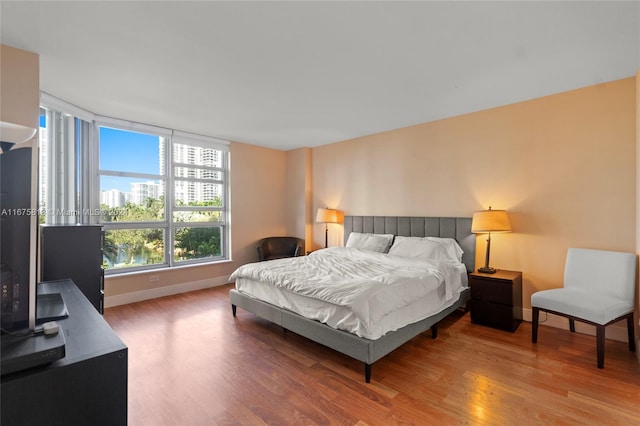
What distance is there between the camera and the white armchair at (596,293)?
2.35m

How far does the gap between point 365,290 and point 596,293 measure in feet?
7.31

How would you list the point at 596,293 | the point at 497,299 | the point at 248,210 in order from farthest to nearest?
the point at 248,210 < the point at 497,299 < the point at 596,293

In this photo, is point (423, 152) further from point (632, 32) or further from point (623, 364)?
point (623, 364)

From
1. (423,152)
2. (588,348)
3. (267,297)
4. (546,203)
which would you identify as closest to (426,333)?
(588,348)

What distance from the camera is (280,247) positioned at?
5.64 metres

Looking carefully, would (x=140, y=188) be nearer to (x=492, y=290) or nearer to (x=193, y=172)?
(x=193, y=172)

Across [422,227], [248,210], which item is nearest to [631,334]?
[422,227]

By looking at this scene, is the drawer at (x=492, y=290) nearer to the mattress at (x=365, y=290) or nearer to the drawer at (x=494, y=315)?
the drawer at (x=494, y=315)

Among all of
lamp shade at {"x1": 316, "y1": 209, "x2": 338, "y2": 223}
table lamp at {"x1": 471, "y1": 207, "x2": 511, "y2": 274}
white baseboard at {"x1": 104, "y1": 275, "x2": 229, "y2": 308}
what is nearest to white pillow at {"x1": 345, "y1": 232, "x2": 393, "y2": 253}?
lamp shade at {"x1": 316, "y1": 209, "x2": 338, "y2": 223}

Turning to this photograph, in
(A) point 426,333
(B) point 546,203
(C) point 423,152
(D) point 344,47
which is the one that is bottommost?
(A) point 426,333

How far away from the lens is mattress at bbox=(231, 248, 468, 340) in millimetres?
2252

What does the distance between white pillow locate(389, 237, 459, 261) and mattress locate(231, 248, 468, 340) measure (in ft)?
0.80

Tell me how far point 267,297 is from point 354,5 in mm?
2610

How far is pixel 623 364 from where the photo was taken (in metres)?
2.38
